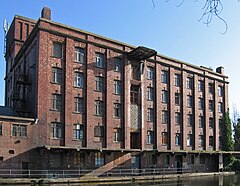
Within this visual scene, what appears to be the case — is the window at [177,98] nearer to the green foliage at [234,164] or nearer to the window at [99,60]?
the green foliage at [234,164]

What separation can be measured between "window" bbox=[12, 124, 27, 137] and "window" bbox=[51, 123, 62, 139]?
3.21 m

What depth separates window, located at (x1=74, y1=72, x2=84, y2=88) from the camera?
40469 millimetres

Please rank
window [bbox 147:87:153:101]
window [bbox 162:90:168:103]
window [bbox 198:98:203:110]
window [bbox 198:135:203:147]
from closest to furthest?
window [bbox 147:87:153:101] → window [bbox 162:90:168:103] → window [bbox 198:135:203:147] → window [bbox 198:98:203:110]

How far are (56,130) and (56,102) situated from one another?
3.09 meters

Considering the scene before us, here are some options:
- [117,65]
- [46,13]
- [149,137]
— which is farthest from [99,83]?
[149,137]

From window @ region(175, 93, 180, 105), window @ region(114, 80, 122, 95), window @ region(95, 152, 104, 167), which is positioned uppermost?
window @ region(114, 80, 122, 95)

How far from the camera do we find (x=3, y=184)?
101ft

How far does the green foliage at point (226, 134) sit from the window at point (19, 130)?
35653 mm

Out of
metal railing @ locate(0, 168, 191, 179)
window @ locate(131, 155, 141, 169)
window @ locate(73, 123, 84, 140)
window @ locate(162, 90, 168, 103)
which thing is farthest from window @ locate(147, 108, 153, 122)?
window @ locate(73, 123, 84, 140)

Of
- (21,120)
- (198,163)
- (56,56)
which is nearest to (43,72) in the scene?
(56,56)

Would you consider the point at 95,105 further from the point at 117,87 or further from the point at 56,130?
the point at 56,130

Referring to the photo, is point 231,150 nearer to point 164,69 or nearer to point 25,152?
point 164,69

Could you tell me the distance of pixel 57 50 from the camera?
3966 centimetres

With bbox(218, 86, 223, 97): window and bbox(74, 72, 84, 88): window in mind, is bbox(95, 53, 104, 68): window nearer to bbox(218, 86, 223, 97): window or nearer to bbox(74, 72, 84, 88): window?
bbox(74, 72, 84, 88): window
